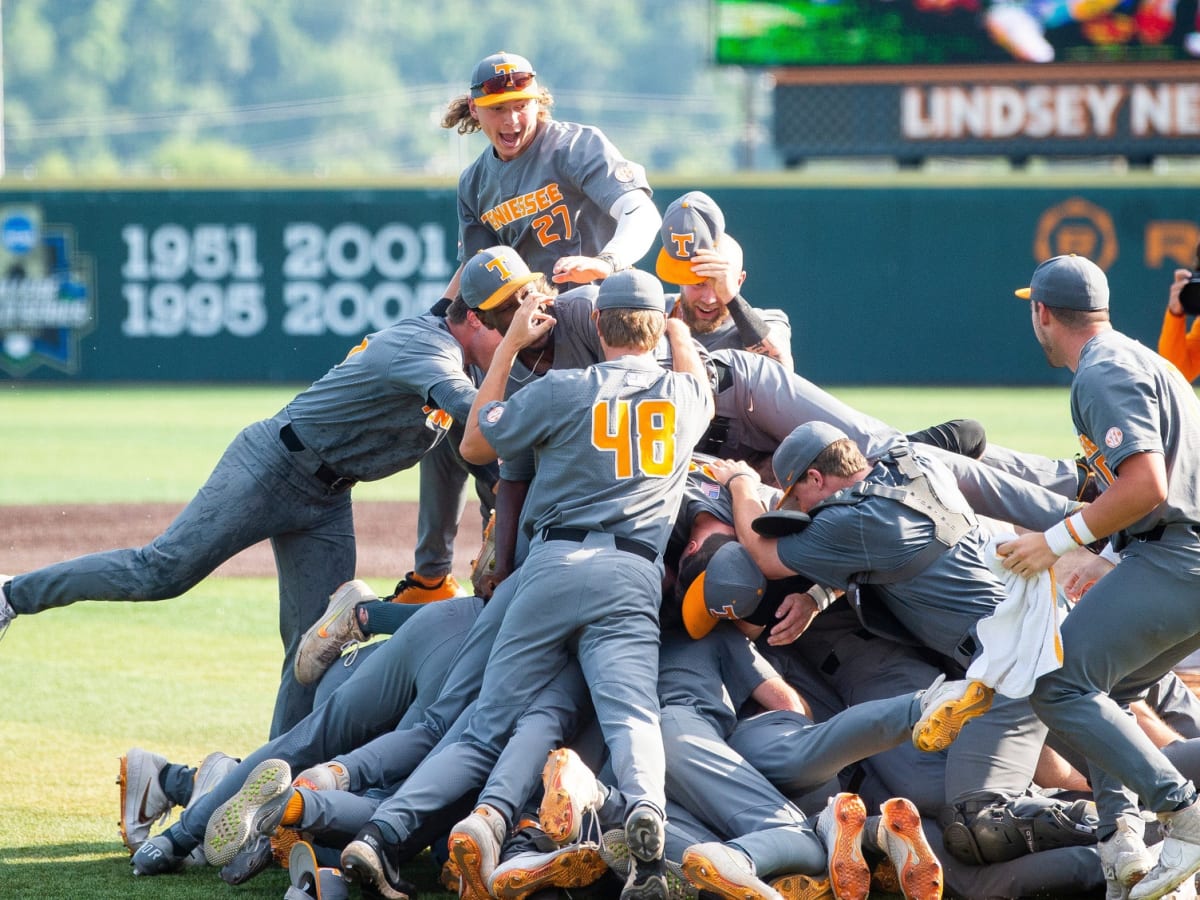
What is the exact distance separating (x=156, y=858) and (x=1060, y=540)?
9.71 ft

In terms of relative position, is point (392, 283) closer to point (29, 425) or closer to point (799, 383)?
point (29, 425)

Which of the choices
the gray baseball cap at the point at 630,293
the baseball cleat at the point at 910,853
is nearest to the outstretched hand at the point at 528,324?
the gray baseball cap at the point at 630,293

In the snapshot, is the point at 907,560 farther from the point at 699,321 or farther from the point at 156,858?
the point at 156,858

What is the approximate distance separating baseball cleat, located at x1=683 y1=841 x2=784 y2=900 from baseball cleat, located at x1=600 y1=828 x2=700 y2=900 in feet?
0.44

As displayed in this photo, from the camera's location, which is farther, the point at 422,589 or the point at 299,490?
the point at 422,589

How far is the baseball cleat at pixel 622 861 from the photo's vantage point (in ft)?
15.6

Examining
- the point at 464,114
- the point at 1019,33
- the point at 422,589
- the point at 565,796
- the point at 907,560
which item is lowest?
the point at 422,589

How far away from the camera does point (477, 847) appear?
4.62m

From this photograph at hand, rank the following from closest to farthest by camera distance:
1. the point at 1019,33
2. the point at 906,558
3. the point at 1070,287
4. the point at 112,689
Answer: the point at 1070,287 < the point at 906,558 < the point at 112,689 < the point at 1019,33

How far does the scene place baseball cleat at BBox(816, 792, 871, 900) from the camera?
4711 millimetres

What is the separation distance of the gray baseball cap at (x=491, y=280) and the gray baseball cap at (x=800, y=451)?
1.22m

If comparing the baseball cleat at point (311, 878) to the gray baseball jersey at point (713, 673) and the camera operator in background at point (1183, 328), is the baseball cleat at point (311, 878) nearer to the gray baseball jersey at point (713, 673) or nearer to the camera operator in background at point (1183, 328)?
the gray baseball jersey at point (713, 673)

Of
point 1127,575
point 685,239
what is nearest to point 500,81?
point 685,239

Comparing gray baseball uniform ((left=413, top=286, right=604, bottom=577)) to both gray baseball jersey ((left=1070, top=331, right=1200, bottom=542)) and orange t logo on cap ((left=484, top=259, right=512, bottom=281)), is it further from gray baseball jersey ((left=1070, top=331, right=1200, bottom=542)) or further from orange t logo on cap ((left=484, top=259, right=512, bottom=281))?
gray baseball jersey ((left=1070, top=331, right=1200, bottom=542))
